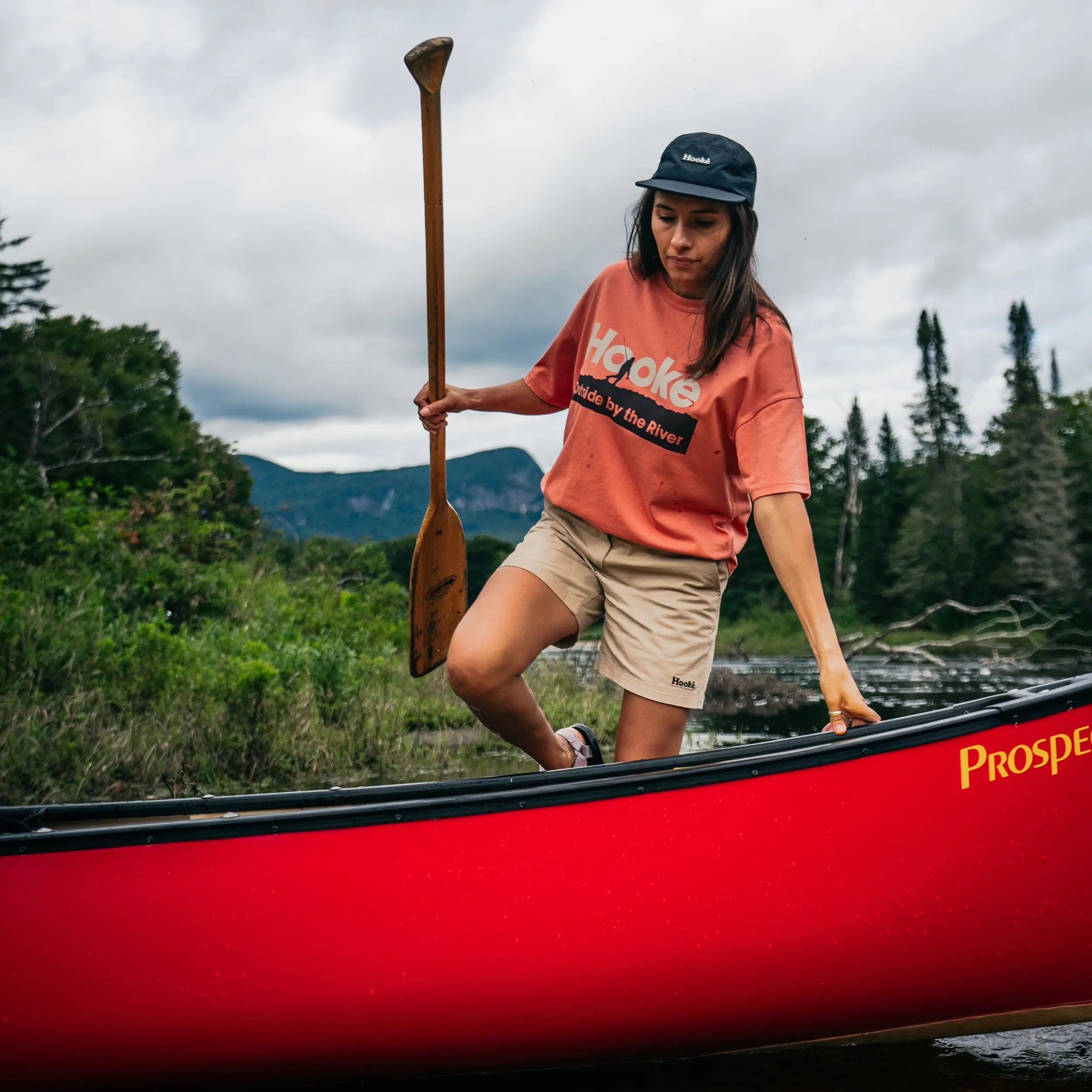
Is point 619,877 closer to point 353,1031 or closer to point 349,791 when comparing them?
point 353,1031

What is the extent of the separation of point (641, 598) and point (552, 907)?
801 mm

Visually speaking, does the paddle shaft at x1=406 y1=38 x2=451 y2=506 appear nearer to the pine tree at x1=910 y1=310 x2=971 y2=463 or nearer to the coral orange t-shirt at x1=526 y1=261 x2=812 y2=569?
the coral orange t-shirt at x1=526 y1=261 x2=812 y2=569

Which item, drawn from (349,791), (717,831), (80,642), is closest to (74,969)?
(349,791)

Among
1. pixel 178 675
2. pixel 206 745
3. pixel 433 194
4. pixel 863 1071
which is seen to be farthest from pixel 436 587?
pixel 178 675

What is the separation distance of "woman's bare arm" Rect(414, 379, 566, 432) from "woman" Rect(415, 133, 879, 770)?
1.9 inches

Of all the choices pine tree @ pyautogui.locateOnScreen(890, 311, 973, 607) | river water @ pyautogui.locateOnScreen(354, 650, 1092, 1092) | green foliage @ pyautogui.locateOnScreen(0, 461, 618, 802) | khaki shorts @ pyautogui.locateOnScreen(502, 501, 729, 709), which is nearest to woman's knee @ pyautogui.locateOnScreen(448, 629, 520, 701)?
khaki shorts @ pyautogui.locateOnScreen(502, 501, 729, 709)

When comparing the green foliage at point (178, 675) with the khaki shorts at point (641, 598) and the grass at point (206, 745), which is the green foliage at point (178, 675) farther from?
the khaki shorts at point (641, 598)

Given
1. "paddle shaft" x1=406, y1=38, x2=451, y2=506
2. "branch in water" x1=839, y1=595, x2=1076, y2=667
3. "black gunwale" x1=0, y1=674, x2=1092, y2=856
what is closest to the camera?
"black gunwale" x1=0, y1=674, x2=1092, y2=856

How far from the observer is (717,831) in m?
1.97

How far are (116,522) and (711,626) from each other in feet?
20.2

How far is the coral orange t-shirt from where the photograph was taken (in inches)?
90.0

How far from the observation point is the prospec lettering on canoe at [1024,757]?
1.96m

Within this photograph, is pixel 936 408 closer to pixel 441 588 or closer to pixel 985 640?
pixel 985 640

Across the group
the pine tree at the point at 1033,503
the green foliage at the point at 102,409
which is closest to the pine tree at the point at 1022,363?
the pine tree at the point at 1033,503
